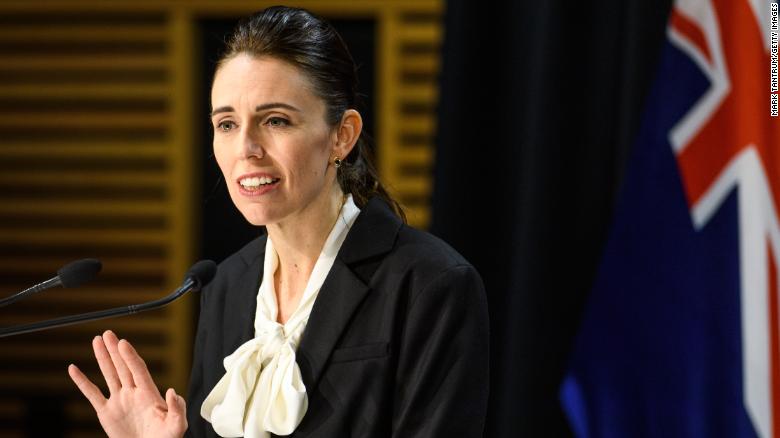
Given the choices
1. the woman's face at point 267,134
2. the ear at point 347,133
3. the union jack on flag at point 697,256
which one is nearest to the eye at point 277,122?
the woman's face at point 267,134

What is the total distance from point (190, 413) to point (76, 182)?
3516 millimetres

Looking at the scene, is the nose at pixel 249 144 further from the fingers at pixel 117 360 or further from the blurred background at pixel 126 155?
the blurred background at pixel 126 155

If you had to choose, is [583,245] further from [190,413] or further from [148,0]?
[148,0]

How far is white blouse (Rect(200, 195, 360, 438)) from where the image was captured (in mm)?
1801

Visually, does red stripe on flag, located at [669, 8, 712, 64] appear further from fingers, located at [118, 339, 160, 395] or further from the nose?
fingers, located at [118, 339, 160, 395]

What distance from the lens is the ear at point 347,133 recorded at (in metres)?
1.90

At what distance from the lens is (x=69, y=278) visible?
1652 mm

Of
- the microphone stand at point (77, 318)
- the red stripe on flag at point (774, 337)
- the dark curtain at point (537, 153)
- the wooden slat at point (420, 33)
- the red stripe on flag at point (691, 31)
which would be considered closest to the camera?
the microphone stand at point (77, 318)

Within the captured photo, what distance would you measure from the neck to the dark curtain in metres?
1.61

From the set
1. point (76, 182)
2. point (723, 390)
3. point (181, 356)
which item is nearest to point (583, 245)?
point (723, 390)

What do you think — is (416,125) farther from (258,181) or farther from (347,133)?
(258,181)

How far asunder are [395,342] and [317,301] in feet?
0.60

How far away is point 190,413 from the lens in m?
2.00

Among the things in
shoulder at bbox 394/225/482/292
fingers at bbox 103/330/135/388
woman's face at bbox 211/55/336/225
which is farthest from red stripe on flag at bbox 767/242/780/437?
fingers at bbox 103/330/135/388
